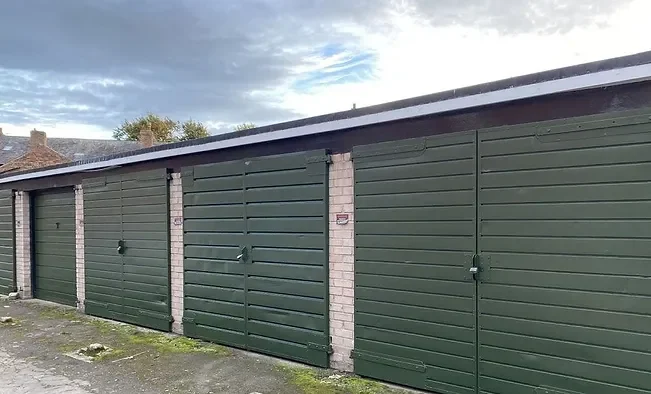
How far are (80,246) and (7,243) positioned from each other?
3.16 meters

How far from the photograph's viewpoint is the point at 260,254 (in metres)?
5.43

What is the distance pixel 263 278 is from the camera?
5.40 metres

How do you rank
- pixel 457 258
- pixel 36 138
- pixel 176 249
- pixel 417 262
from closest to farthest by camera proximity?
pixel 457 258, pixel 417 262, pixel 176 249, pixel 36 138

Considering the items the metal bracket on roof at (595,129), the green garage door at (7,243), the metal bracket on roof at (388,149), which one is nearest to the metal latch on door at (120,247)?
the green garage door at (7,243)

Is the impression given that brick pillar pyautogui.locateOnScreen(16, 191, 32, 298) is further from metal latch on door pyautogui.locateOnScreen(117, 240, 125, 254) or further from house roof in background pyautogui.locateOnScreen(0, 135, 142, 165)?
house roof in background pyautogui.locateOnScreen(0, 135, 142, 165)

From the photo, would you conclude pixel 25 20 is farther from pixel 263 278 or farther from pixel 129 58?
pixel 263 278

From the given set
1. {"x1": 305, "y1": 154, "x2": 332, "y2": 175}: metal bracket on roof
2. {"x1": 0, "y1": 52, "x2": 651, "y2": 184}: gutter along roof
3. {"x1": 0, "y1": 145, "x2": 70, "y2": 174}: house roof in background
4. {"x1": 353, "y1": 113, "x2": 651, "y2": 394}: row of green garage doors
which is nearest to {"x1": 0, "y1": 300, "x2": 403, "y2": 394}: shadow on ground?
{"x1": 353, "y1": 113, "x2": 651, "y2": 394}: row of green garage doors

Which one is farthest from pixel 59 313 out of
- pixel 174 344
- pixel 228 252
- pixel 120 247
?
pixel 228 252

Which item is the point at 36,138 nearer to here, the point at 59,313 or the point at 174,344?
the point at 59,313

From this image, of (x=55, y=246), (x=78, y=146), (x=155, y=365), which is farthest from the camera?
A: (x=78, y=146)

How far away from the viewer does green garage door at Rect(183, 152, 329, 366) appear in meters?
4.92

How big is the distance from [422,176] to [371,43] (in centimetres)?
461

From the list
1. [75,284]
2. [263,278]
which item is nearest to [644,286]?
[263,278]

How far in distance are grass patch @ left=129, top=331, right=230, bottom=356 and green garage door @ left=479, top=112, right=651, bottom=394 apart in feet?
10.8
